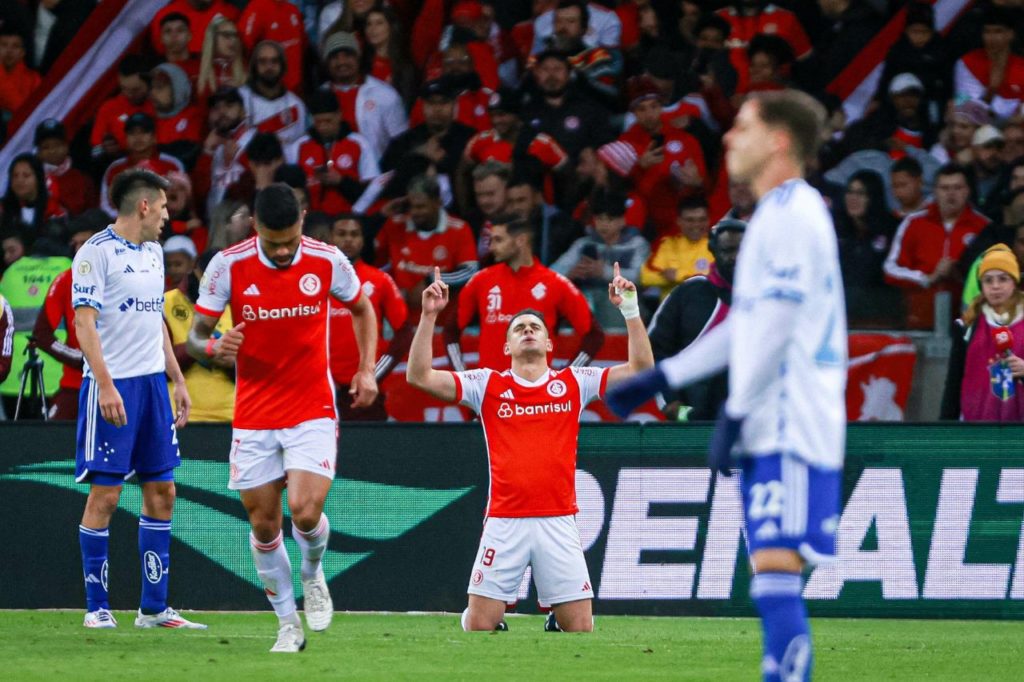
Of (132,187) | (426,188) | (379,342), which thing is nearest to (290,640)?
(132,187)

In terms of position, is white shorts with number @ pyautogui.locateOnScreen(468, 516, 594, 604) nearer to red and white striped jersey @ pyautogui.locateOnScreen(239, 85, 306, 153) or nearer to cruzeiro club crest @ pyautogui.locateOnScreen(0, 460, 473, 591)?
cruzeiro club crest @ pyautogui.locateOnScreen(0, 460, 473, 591)

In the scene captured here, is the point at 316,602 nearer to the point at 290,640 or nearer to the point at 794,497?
the point at 290,640

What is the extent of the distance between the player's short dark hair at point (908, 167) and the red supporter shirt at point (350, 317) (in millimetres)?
4336

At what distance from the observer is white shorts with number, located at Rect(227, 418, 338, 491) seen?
8.31 meters

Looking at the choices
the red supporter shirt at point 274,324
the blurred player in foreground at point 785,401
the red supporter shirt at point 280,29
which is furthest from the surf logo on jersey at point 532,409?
the red supporter shirt at point 280,29

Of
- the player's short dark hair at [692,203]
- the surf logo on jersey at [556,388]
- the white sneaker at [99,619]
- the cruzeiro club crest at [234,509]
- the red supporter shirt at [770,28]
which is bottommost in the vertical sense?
the white sneaker at [99,619]

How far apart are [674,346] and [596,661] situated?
4.18 m

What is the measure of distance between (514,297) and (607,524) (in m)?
1.71

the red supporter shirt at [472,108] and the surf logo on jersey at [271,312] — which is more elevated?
the red supporter shirt at [472,108]

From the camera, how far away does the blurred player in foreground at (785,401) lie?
4902mm

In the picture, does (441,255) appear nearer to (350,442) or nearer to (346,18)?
(350,442)

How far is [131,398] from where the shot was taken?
947cm

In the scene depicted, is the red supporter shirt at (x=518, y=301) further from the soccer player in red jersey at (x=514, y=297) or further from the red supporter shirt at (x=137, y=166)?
the red supporter shirt at (x=137, y=166)

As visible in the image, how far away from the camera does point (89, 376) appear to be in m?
9.43
